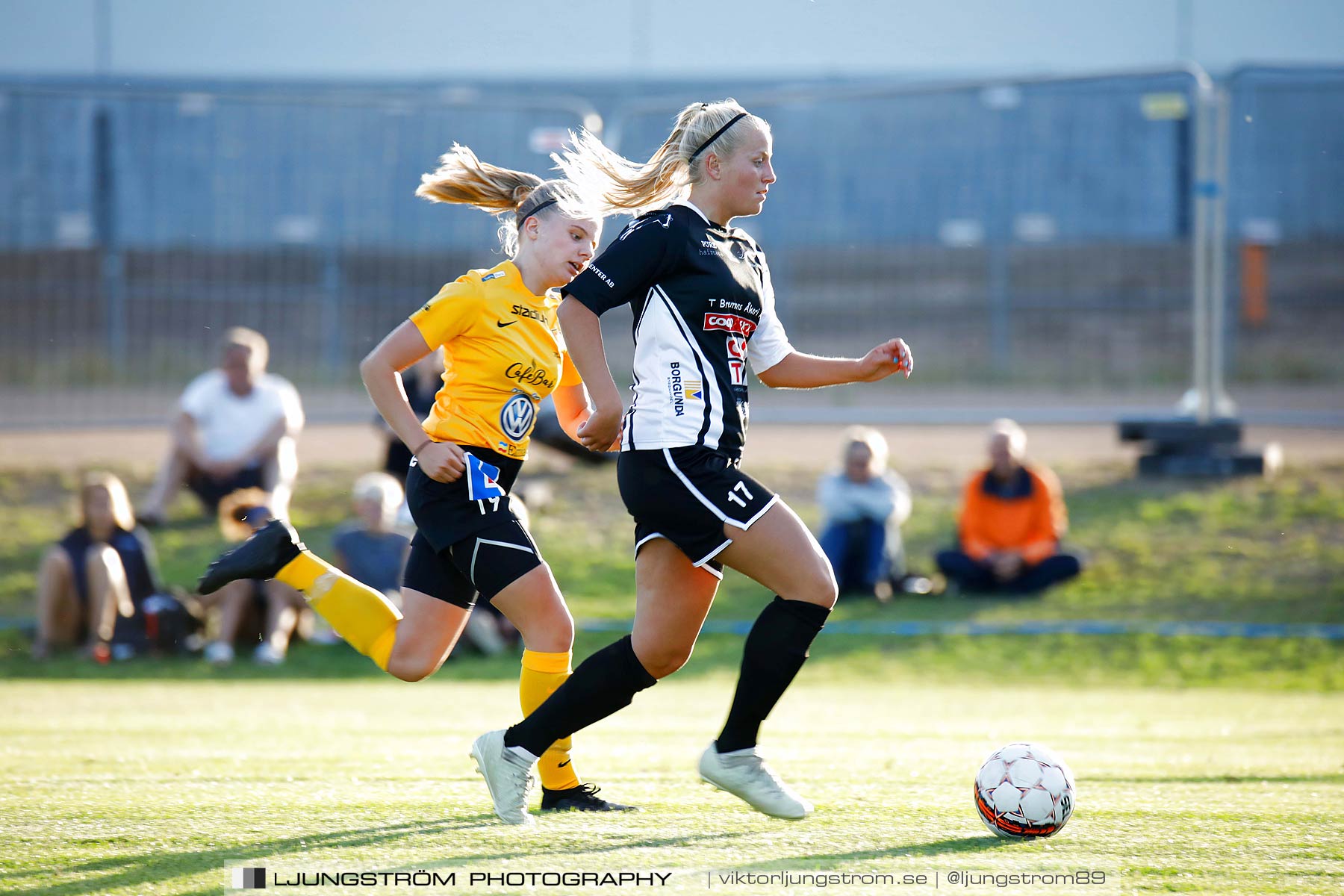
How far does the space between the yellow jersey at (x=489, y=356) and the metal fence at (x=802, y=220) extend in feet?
25.8

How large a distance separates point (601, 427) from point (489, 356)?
0.57m

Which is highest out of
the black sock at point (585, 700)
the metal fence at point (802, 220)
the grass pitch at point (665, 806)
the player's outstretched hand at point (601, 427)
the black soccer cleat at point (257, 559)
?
the metal fence at point (802, 220)

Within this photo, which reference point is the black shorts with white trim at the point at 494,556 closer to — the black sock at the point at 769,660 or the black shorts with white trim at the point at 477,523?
the black shorts with white trim at the point at 477,523

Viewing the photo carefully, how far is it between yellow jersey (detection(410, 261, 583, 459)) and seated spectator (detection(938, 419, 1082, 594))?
7.14m

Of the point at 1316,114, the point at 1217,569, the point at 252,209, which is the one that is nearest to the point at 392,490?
the point at 252,209

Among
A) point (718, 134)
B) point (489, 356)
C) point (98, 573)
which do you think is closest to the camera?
point (718, 134)

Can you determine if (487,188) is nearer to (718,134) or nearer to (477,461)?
(718,134)

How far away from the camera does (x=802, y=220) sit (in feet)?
43.4

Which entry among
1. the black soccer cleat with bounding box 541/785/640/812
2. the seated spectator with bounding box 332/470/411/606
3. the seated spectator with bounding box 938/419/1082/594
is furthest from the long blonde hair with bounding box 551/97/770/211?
the seated spectator with bounding box 938/419/1082/594

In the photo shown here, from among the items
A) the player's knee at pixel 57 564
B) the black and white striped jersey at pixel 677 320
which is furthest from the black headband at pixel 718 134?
the player's knee at pixel 57 564

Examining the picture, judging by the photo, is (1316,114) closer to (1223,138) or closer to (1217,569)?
(1223,138)

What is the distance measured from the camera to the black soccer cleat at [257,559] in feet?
15.2

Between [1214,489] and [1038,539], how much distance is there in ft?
6.80

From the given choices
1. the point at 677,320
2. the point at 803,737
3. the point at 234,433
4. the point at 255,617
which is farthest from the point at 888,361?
the point at 234,433
